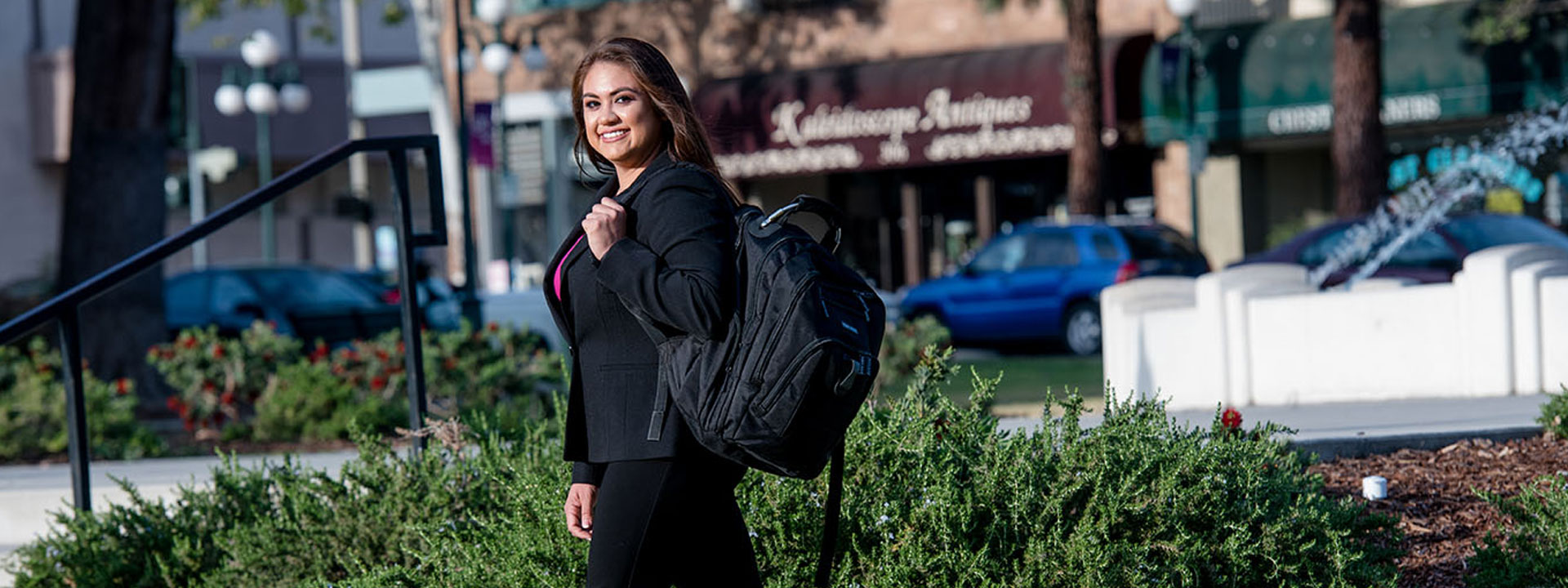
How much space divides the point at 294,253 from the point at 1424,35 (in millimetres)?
29638

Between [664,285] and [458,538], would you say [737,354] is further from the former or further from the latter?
[458,538]

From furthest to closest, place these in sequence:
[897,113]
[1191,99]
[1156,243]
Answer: [897,113]
[1191,99]
[1156,243]

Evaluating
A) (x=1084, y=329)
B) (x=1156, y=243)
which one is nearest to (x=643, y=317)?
(x=1156, y=243)

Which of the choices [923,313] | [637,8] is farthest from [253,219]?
[923,313]

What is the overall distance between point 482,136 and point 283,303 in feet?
31.4

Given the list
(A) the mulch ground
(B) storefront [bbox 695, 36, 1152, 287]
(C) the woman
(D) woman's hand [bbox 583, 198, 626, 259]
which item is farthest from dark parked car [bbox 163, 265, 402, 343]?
(D) woman's hand [bbox 583, 198, 626, 259]

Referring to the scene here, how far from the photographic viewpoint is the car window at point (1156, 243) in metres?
19.5

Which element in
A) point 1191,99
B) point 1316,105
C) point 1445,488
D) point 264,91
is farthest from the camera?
point 264,91

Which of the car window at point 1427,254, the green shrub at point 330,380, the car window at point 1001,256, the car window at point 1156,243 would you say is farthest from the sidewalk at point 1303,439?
the car window at point 1001,256

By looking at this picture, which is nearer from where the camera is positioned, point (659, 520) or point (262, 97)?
point (659, 520)

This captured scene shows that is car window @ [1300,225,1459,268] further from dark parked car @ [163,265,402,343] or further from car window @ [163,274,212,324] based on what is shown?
car window @ [163,274,212,324]

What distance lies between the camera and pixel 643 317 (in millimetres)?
3742

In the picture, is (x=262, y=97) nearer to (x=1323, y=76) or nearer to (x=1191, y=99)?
(x=1191, y=99)

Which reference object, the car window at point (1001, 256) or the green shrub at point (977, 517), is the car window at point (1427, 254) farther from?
the green shrub at point (977, 517)
